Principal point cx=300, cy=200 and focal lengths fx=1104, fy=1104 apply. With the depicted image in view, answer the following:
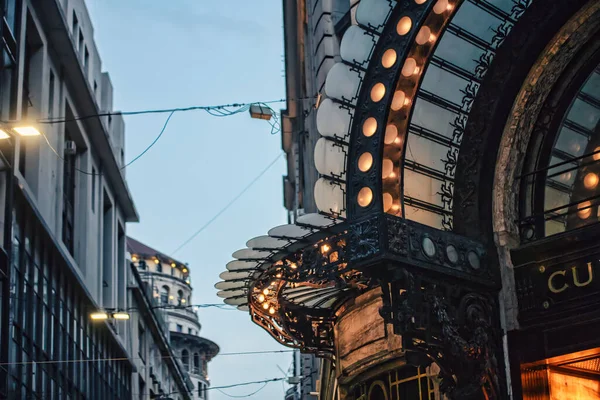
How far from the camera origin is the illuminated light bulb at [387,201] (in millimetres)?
19247

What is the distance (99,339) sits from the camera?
54.1 metres

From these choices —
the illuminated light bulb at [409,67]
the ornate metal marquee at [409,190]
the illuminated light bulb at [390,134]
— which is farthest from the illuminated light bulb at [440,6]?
the illuminated light bulb at [390,134]

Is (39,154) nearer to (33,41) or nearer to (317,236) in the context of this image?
(33,41)

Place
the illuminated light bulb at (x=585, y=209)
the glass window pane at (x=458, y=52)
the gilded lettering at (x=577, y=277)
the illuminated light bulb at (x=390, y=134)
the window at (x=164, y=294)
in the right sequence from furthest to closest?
the window at (x=164, y=294) < the glass window pane at (x=458, y=52) < the illuminated light bulb at (x=390, y=134) < the illuminated light bulb at (x=585, y=209) < the gilded lettering at (x=577, y=277)

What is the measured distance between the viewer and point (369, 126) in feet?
62.7

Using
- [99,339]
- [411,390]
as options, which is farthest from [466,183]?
[99,339]

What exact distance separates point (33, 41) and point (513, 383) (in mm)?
30847

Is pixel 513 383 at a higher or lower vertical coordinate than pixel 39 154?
lower

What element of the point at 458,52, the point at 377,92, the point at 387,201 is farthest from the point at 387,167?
the point at 458,52

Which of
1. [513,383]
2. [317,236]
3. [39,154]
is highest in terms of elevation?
[39,154]

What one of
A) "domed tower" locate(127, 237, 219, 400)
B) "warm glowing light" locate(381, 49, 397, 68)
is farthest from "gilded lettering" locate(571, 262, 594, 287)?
"domed tower" locate(127, 237, 219, 400)

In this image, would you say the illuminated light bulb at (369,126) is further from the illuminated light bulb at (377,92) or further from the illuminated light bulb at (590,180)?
the illuminated light bulb at (590,180)

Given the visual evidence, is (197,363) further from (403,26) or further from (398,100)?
(403,26)

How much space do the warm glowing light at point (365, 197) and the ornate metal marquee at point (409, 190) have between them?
0.06 ft
